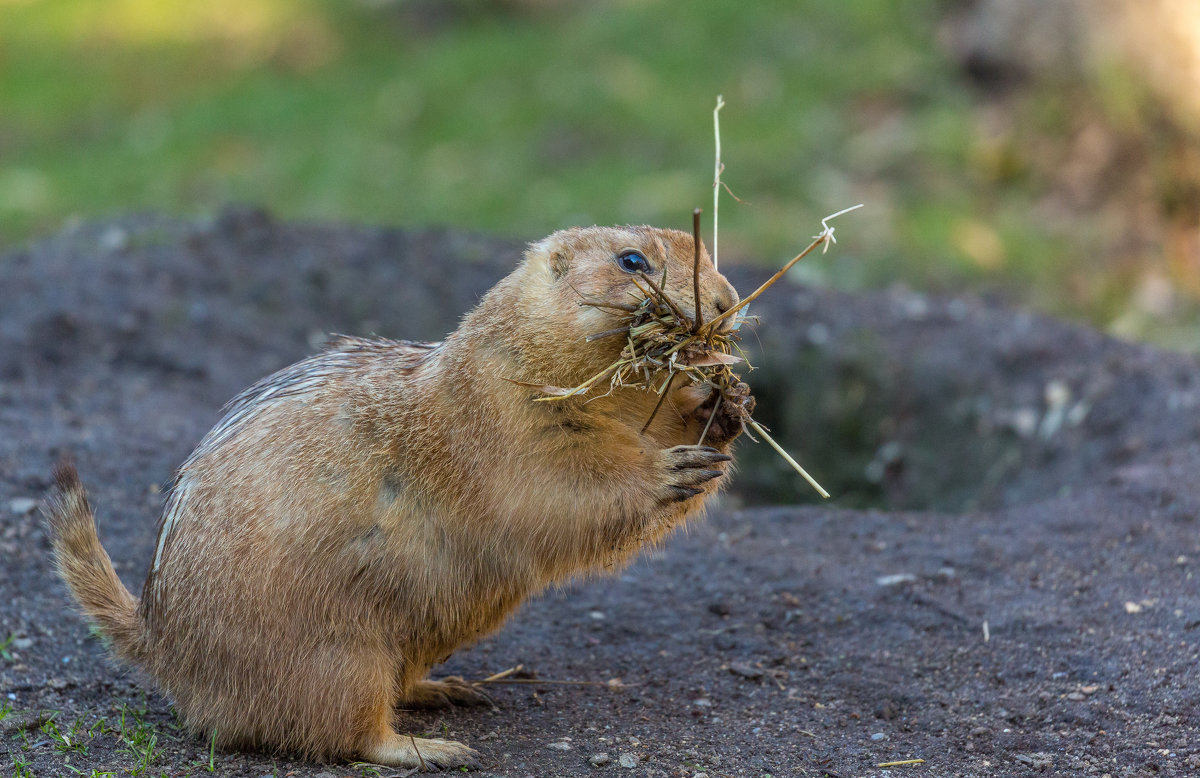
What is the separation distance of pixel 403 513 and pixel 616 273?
111 centimetres

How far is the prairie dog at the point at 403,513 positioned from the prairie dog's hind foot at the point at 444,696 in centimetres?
34

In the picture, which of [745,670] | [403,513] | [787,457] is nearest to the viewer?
[403,513]

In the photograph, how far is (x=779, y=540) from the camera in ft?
19.7

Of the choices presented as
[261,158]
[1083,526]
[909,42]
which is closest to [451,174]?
[261,158]

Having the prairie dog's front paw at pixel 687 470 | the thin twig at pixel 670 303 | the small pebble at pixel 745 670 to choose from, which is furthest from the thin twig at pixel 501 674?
the thin twig at pixel 670 303

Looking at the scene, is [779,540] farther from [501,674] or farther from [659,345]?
[659,345]

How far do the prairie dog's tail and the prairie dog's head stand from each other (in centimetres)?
184

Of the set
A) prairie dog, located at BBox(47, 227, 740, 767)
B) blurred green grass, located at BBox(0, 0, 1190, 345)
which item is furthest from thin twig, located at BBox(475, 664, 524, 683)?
blurred green grass, located at BBox(0, 0, 1190, 345)

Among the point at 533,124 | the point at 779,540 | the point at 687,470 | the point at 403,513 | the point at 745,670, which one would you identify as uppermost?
the point at 533,124

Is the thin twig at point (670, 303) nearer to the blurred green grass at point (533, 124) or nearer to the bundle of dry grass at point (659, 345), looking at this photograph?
the bundle of dry grass at point (659, 345)

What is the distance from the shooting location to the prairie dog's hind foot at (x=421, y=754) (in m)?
4.00

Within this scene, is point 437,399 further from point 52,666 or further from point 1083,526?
point 1083,526

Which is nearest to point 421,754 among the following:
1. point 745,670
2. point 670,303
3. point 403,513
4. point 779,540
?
point 403,513

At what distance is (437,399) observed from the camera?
13.9ft
